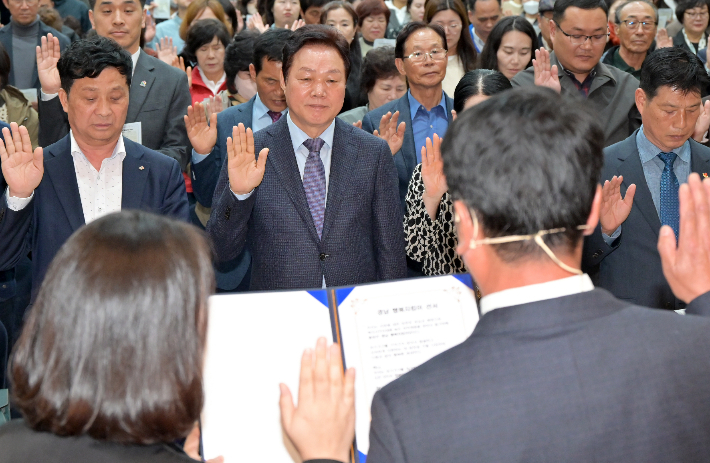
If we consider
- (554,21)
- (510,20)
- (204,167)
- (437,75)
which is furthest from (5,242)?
(510,20)

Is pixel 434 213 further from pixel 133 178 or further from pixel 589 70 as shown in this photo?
pixel 589 70

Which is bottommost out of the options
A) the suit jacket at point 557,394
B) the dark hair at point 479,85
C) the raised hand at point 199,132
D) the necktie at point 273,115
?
the suit jacket at point 557,394

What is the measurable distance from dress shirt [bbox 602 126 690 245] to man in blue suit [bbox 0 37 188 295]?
6.29 feet

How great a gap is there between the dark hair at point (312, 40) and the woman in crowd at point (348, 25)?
7.66ft

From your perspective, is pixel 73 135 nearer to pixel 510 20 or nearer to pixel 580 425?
pixel 580 425

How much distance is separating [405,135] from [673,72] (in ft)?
4.32

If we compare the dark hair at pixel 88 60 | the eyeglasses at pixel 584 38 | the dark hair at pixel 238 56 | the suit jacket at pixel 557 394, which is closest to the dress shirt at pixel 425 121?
the eyeglasses at pixel 584 38

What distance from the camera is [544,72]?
3961 millimetres

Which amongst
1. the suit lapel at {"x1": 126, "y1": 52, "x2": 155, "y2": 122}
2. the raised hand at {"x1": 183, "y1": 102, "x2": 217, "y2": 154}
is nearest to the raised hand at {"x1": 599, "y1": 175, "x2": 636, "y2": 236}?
the raised hand at {"x1": 183, "y1": 102, "x2": 217, "y2": 154}

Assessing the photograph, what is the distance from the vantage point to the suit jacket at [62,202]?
8.38 feet

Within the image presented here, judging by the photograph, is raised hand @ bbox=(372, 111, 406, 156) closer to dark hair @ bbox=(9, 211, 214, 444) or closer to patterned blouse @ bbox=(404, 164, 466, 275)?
patterned blouse @ bbox=(404, 164, 466, 275)

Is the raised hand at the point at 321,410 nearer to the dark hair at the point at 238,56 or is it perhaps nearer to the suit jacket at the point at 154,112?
the suit jacket at the point at 154,112

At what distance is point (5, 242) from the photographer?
2521 millimetres

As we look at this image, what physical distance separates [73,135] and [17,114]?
65.2 inches
